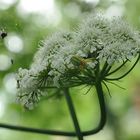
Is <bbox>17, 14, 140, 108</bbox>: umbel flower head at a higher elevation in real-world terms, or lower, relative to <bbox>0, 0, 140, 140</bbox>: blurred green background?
lower

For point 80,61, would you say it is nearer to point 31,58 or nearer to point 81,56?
point 81,56

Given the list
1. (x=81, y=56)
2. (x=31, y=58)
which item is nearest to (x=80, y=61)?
(x=81, y=56)

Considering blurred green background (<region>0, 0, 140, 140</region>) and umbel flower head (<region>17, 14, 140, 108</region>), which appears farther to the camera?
blurred green background (<region>0, 0, 140, 140</region>)

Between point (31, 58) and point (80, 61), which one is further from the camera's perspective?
point (31, 58)

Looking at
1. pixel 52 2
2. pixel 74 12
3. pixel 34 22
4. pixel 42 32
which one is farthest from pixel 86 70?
pixel 52 2

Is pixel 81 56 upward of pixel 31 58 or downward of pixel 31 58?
downward
